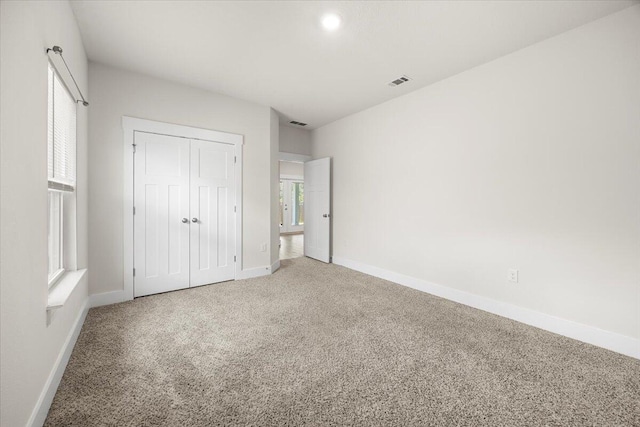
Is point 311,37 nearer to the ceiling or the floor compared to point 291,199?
nearer to the ceiling

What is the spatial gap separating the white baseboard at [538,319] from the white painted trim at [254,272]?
1961 millimetres

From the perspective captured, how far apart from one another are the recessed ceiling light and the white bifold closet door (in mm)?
2120

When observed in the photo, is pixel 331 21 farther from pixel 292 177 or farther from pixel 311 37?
pixel 292 177

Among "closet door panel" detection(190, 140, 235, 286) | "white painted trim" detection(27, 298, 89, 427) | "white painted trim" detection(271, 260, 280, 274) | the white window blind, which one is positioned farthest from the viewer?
"white painted trim" detection(271, 260, 280, 274)

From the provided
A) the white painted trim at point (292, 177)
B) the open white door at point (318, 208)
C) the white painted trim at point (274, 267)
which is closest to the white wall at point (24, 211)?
the white painted trim at point (274, 267)

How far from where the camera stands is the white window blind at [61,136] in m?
1.77

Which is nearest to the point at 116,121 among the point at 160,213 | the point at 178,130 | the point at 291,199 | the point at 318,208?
the point at 178,130

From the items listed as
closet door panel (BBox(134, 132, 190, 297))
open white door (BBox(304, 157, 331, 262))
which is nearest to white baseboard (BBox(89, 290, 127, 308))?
closet door panel (BBox(134, 132, 190, 297))

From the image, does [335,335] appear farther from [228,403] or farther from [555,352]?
[555,352]

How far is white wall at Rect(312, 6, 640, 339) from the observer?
6.84 feet

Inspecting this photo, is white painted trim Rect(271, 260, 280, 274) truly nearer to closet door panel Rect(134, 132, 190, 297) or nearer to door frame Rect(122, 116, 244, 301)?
closet door panel Rect(134, 132, 190, 297)

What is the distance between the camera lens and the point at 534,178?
2.52 metres

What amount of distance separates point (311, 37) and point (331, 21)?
11.0 inches

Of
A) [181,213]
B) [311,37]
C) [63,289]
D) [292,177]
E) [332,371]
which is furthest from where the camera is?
[292,177]
